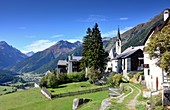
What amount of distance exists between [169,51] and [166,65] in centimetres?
170

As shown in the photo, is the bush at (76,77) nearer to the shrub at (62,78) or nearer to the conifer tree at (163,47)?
the shrub at (62,78)

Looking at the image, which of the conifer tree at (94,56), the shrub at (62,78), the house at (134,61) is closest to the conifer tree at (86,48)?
the conifer tree at (94,56)

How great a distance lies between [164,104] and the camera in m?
26.9

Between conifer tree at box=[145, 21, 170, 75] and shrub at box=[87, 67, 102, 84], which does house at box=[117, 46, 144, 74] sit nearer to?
shrub at box=[87, 67, 102, 84]

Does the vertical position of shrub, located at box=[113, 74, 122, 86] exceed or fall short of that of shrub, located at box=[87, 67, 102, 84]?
it falls short

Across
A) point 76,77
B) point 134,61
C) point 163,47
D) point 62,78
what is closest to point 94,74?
point 134,61

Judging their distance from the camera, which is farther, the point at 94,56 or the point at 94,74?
the point at 94,56

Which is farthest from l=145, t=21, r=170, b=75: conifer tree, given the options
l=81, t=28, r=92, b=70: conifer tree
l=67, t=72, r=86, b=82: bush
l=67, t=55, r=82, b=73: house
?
l=67, t=55, r=82, b=73: house

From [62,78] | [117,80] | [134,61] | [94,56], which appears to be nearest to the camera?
[117,80]

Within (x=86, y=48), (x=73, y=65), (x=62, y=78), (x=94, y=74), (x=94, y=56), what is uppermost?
(x=86, y=48)

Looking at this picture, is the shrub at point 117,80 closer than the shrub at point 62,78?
Yes

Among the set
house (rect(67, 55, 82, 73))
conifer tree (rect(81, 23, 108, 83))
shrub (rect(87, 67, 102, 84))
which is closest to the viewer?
shrub (rect(87, 67, 102, 84))

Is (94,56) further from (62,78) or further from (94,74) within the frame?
(62,78)

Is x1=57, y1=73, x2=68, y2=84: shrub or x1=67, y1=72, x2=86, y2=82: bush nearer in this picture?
x1=57, y1=73, x2=68, y2=84: shrub
